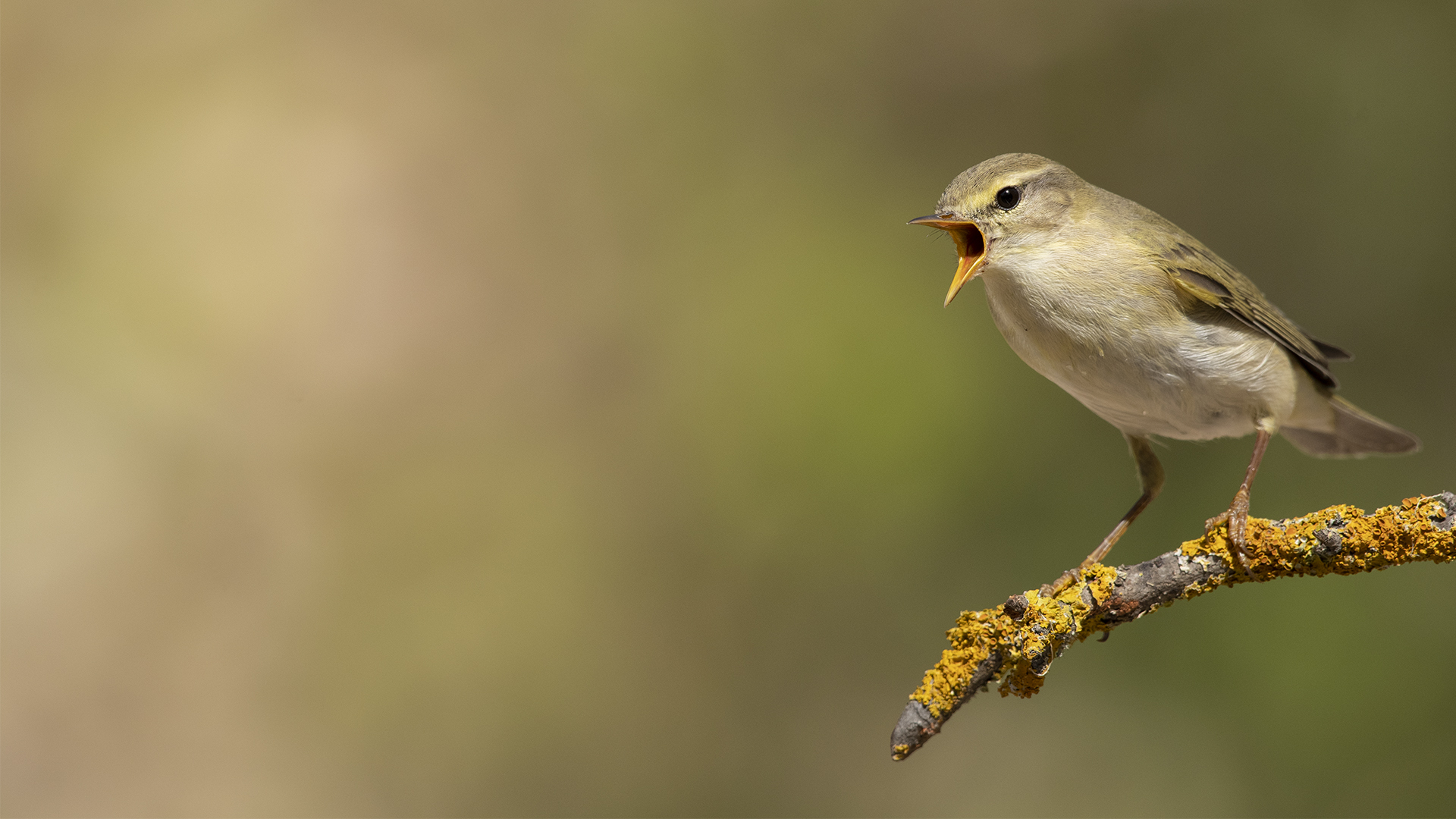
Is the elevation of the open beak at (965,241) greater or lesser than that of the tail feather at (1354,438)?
greater

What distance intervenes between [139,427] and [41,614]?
0.81m

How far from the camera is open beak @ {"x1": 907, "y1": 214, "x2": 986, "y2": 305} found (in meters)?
1.83

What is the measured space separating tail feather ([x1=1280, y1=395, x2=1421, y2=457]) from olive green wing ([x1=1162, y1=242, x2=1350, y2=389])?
234 millimetres

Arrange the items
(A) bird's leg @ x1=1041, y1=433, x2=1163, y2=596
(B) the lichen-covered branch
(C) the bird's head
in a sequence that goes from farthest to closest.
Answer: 1. (A) bird's leg @ x1=1041, y1=433, x2=1163, y2=596
2. (C) the bird's head
3. (B) the lichen-covered branch

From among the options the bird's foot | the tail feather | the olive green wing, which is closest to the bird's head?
the olive green wing

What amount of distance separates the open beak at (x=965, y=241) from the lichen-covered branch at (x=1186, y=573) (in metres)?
0.54

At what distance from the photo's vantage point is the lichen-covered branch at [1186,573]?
1668mm

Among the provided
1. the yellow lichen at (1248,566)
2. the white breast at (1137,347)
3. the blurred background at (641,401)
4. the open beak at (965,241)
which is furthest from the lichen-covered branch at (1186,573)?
the blurred background at (641,401)

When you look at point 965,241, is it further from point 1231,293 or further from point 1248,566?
point 1248,566

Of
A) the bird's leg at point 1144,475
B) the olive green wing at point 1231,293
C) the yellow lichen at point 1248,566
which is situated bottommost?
the yellow lichen at point 1248,566

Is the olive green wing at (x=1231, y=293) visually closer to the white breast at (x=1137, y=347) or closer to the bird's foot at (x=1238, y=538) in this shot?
the white breast at (x=1137, y=347)

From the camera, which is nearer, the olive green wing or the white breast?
the white breast

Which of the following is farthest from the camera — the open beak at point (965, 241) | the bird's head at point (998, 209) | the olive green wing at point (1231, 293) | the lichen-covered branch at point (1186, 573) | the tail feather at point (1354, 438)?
the tail feather at point (1354, 438)

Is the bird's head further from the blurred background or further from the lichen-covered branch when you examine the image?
the blurred background
